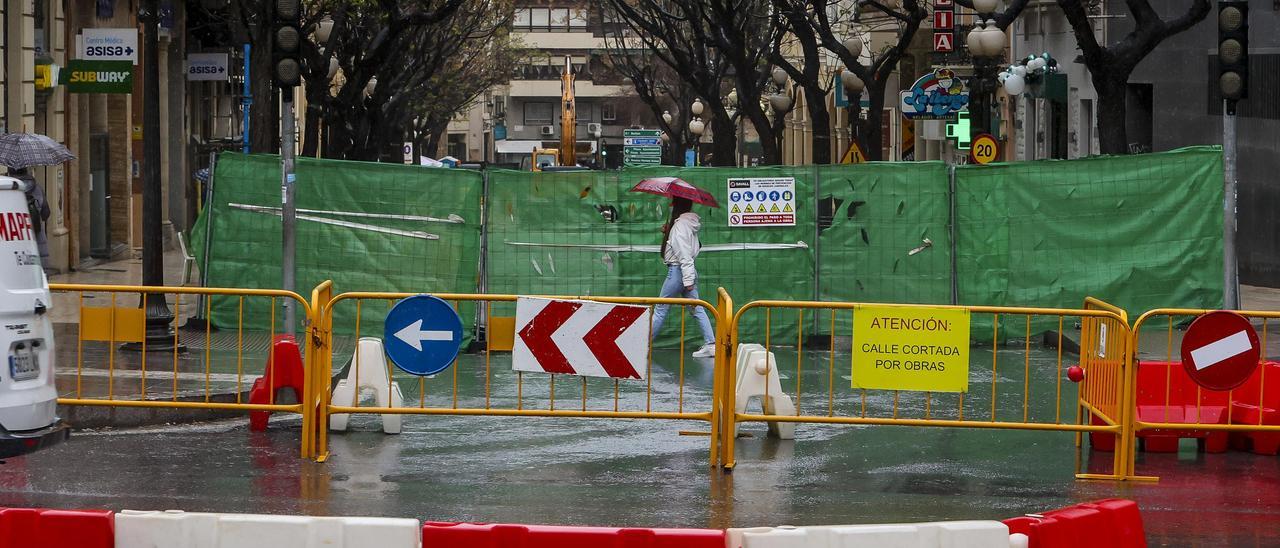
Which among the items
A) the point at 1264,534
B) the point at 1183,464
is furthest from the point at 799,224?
the point at 1264,534

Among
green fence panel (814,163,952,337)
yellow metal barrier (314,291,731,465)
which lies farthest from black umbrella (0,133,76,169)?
green fence panel (814,163,952,337)

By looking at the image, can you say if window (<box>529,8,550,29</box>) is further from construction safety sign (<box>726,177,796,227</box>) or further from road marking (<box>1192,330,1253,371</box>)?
road marking (<box>1192,330,1253,371</box>)

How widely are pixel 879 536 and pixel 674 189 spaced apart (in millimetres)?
9424

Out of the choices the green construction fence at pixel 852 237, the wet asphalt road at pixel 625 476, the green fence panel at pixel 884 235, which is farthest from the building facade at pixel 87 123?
the wet asphalt road at pixel 625 476

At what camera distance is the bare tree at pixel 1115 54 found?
758 inches

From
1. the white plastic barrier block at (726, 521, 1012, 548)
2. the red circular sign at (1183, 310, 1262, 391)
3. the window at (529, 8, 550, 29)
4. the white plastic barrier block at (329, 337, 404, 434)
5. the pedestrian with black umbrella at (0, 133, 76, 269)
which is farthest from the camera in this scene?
the window at (529, 8, 550, 29)

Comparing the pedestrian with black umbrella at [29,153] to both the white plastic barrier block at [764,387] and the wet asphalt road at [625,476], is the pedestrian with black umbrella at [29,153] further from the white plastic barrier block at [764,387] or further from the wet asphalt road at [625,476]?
the white plastic barrier block at [764,387]

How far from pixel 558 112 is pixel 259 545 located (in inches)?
4793

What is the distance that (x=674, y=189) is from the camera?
1603 centimetres

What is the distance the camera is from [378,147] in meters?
37.6

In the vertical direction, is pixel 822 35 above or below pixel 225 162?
above

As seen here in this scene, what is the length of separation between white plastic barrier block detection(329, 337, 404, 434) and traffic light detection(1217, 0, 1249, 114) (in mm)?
7354

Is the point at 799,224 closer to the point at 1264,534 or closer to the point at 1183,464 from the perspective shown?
the point at 1183,464

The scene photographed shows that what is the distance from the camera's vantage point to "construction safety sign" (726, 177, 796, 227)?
57.4 ft
